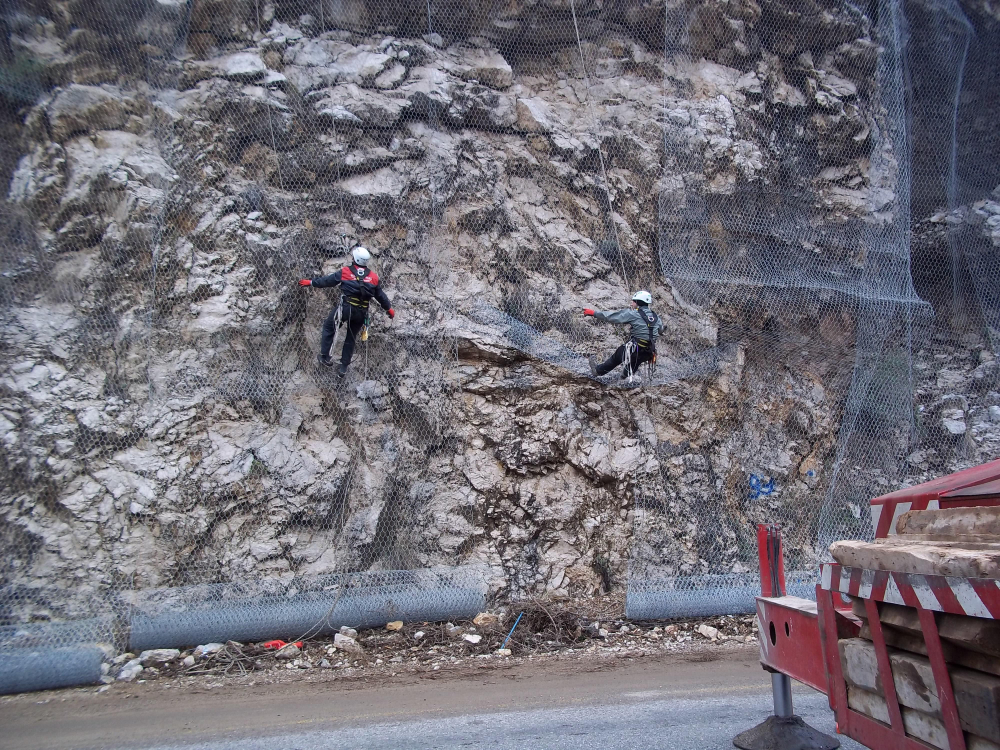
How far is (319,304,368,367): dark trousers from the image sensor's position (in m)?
6.71

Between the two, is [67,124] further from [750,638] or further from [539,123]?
[750,638]

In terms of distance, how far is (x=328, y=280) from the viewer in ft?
21.8

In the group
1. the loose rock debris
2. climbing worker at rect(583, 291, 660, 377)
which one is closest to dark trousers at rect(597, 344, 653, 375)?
climbing worker at rect(583, 291, 660, 377)

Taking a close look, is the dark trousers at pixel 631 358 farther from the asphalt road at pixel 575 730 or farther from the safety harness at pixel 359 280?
the asphalt road at pixel 575 730

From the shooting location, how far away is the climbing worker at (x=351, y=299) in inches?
261

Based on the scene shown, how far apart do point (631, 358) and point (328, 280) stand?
3.23 metres

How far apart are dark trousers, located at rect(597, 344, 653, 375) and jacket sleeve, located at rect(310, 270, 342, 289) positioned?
290 cm

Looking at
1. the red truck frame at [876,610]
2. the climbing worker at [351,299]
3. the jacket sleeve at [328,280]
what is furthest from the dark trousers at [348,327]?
the red truck frame at [876,610]

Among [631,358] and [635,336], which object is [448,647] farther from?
[635,336]

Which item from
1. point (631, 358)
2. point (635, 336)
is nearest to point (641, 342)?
point (635, 336)

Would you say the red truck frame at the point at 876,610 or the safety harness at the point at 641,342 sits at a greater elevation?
the safety harness at the point at 641,342

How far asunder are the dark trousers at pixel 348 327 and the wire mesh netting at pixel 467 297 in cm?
8

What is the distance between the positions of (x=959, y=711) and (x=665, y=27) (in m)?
9.15

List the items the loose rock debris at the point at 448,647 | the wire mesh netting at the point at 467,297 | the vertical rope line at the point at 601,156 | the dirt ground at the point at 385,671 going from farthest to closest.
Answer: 1. the vertical rope line at the point at 601,156
2. the wire mesh netting at the point at 467,297
3. the loose rock debris at the point at 448,647
4. the dirt ground at the point at 385,671
